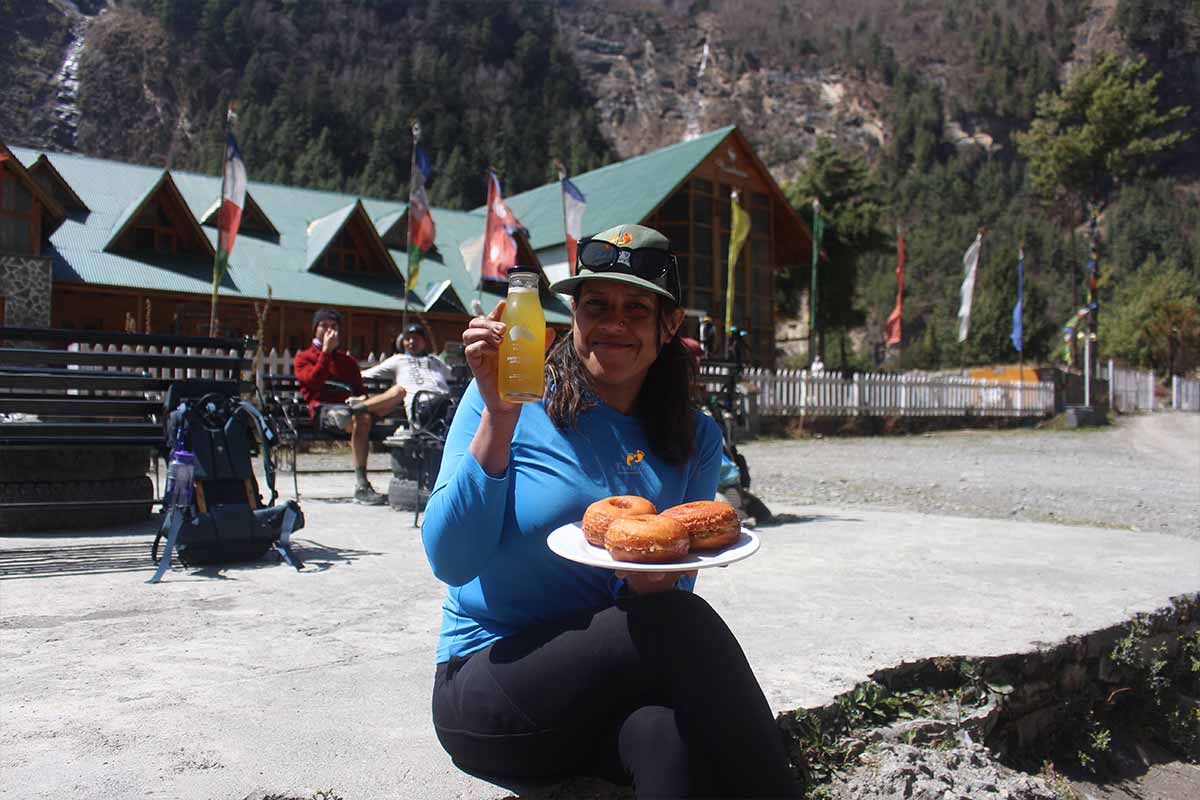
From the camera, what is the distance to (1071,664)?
11.7 ft

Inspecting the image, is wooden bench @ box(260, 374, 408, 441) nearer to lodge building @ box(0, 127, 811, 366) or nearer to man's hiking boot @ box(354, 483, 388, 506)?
man's hiking boot @ box(354, 483, 388, 506)

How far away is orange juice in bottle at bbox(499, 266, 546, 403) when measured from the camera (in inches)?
74.2

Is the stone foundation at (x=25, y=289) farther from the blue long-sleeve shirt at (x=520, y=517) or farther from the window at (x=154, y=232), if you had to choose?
the blue long-sleeve shirt at (x=520, y=517)

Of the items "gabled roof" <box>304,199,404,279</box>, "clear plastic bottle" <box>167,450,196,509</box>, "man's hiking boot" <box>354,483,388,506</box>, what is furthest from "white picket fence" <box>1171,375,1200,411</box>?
"clear plastic bottle" <box>167,450,196,509</box>

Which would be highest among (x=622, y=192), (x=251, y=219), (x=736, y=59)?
(x=736, y=59)

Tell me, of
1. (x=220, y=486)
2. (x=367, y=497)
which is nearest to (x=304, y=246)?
(x=367, y=497)

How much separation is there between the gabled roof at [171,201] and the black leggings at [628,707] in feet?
67.4

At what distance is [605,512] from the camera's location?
1869mm

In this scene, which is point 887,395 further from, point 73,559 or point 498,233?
point 73,559

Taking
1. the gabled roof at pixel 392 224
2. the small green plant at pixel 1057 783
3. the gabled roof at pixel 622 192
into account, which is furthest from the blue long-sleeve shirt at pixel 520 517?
the gabled roof at pixel 392 224

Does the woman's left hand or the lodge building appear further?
the lodge building

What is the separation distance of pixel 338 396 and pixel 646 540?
6942 millimetres

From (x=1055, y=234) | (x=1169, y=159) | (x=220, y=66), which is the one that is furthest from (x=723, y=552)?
(x=1169, y=159)

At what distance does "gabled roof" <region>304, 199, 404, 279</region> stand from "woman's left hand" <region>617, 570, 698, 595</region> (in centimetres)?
2135
